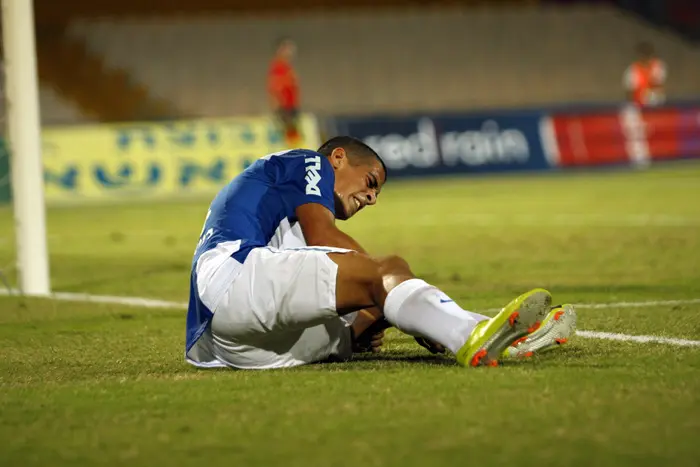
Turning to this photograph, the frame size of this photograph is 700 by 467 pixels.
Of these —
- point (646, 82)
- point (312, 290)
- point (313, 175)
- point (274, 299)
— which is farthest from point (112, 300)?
point (646, 82)

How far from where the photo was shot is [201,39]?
31.0 m

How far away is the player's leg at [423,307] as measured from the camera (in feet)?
16.7

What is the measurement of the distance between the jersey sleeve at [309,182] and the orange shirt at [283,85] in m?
19.2

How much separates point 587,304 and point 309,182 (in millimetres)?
2766

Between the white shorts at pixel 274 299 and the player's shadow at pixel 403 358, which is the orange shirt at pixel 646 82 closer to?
the player's shadow at pixel 403 358

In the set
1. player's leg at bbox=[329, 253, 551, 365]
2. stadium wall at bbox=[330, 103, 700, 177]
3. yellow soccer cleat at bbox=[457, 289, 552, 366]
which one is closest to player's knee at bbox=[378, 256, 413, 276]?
player's leg at bbox=[329, 253, 551, 365]

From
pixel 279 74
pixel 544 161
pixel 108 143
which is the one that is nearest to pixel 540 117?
pixel 544 161

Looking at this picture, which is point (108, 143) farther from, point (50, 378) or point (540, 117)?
point (50, 378)

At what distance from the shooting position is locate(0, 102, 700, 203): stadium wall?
20469mm

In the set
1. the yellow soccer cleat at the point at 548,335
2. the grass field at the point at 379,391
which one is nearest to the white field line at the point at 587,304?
the grass field at the point at 379,391

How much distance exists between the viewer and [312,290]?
516 centimetres

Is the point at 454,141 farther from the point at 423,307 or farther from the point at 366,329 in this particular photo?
the point at 423,307

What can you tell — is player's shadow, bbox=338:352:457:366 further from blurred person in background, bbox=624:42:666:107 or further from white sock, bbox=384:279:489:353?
blurred person in background, bbox=624:42:666:107

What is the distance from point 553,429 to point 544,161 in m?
20.2
